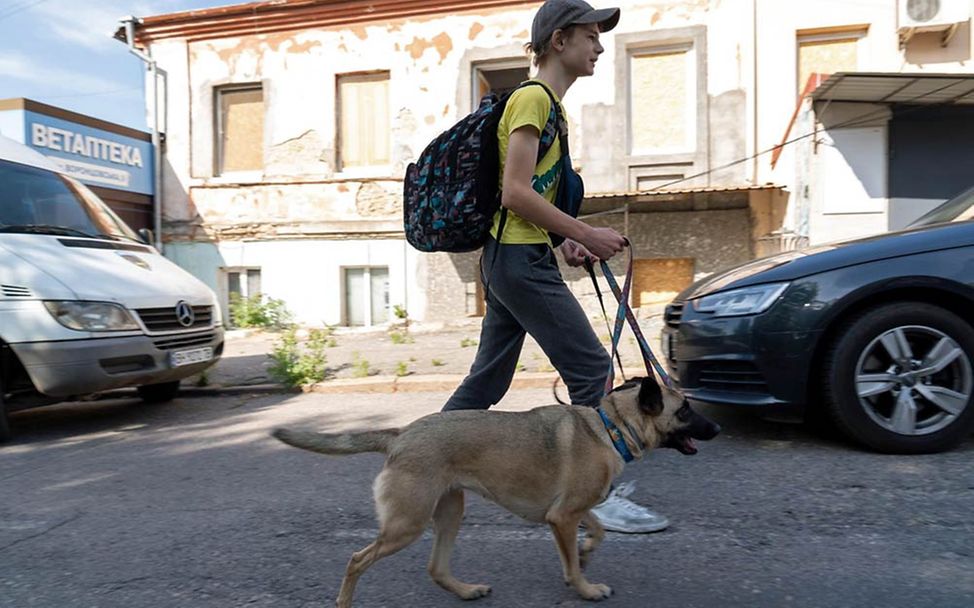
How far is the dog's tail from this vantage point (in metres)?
2.22

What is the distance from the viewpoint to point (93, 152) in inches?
436

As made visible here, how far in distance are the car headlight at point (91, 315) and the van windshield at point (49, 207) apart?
2.98 feet

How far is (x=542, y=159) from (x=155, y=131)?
11.9m

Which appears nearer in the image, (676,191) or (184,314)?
(184,314)

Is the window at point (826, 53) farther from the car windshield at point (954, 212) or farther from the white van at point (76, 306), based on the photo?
the white van at point (76, 306)

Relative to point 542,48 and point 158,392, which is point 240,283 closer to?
point 158,392

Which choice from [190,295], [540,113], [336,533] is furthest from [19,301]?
[540,113]

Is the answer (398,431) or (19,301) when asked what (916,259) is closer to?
(398,431)

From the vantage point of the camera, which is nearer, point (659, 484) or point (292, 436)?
point (292, 436)

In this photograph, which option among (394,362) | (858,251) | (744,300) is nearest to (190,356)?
(394,362)

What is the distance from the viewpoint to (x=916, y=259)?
348 cm

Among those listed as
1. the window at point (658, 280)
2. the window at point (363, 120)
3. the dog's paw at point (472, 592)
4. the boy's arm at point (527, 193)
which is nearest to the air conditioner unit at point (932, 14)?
the window at point (658, 280)

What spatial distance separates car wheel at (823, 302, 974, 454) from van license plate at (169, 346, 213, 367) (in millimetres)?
4708

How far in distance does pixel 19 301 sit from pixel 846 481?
17.8ft
